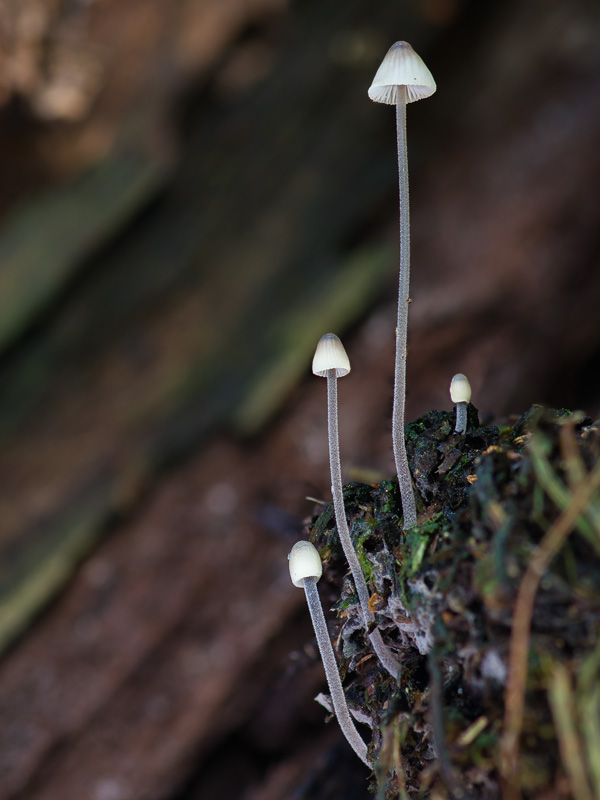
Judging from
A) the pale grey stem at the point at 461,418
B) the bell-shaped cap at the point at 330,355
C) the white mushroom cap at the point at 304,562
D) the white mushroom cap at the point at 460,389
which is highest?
the bell-shaped cap at the point at 330,355

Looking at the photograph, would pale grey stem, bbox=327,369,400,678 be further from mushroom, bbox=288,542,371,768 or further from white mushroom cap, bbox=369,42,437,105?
white mushroom cap, bbox=369,42,437,105

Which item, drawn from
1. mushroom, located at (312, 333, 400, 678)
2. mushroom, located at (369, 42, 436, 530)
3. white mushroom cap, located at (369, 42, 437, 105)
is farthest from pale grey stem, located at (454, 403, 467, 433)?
white mushroom cap, located at (369, 42, 437, 105)

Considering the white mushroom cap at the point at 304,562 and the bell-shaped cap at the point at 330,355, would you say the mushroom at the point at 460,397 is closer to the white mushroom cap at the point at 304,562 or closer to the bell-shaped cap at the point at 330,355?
the bell-shaped cap at the point at 330,355

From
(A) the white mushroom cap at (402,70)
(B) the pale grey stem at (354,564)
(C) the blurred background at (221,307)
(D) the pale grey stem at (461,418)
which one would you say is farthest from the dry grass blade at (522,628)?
(C) the blurred background at (221,307)

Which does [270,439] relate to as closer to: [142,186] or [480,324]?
[480,324]

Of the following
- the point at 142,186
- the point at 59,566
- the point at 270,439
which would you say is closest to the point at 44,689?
the point at 59,566

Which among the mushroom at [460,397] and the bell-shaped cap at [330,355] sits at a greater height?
the bell-shaped cap at [330,355]

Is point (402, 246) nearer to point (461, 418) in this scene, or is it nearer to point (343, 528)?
point (461, 418)
